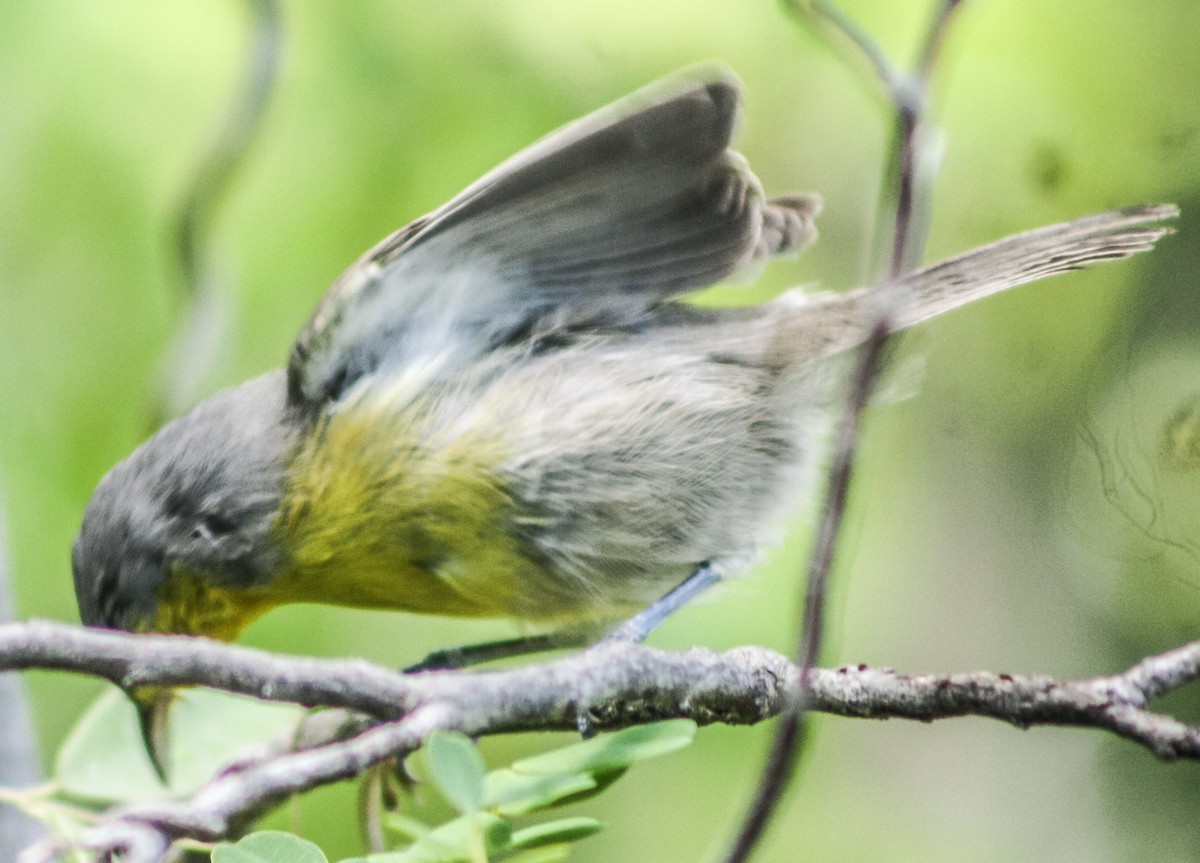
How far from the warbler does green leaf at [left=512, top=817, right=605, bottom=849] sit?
0.42 m

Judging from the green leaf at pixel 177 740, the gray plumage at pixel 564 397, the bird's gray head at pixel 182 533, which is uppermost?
the gray plumage at pixel 564 397

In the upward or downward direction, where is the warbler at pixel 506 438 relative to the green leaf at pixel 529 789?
upward

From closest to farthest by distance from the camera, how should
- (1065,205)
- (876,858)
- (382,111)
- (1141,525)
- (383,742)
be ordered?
(383,742)
(1141,525)
(1065,205)
(876,858)
(382,111)

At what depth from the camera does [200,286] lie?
41.3 inches

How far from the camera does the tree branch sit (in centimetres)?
49

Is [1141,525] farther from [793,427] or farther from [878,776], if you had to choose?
[878,776]

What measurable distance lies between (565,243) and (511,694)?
0.43 meters

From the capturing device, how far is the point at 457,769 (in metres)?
0.48

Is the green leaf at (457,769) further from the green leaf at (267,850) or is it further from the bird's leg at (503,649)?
the bird's leg at (503,649)

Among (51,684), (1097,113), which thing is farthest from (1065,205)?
(51,684)

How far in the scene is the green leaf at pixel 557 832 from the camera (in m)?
0.54

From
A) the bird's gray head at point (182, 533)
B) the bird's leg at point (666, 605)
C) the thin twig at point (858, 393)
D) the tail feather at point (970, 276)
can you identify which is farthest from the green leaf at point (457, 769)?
the bird's gray head at point (182, 533)

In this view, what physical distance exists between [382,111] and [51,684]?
28.5 inches

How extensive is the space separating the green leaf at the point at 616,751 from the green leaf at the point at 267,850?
123 millimetres
